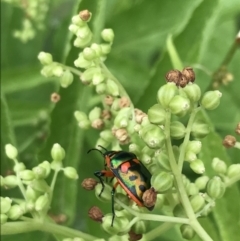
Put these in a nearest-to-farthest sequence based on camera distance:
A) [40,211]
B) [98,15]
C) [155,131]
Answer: [155,131], [40,211], [98,15]

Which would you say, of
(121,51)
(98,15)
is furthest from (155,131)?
(121,51)

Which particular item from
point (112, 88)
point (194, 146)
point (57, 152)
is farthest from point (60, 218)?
point (194, 146)

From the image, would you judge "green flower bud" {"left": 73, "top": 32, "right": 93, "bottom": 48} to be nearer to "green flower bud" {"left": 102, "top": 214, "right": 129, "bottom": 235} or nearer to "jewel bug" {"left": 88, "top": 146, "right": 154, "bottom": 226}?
"jewel bug" {"left": 88, "top": 146, "right": 154, "bottom": 226}

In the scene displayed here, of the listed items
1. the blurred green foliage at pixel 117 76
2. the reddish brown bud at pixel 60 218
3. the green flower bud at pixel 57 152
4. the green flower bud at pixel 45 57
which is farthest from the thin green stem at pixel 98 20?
the reddish brown bud at pixel 60 218

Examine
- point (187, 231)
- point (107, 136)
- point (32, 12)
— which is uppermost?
point (32, 12)

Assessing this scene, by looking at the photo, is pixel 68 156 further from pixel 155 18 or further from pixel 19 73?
pixel 155 18

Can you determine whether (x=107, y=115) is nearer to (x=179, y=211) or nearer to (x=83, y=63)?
(x=83, y=63)

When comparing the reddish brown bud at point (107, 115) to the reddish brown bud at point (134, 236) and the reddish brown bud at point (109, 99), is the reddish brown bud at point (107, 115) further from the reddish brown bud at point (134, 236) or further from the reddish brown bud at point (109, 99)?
the reddish brown bud at point (134, 236)
